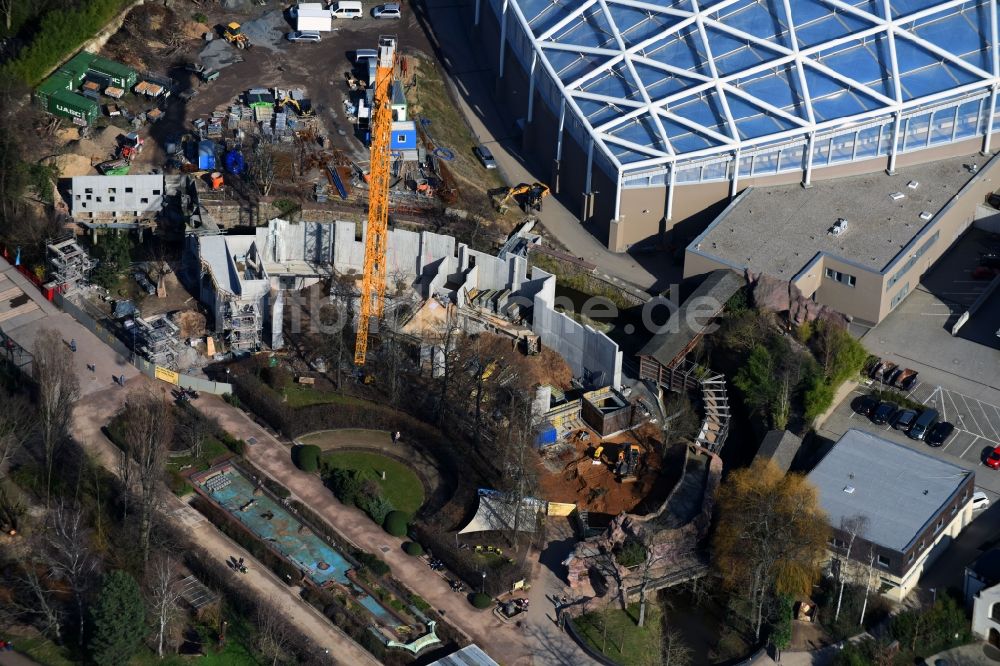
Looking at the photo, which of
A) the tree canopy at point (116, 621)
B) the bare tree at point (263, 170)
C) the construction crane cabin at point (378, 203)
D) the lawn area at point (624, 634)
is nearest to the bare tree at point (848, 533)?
the lawn area at point (624, 634)

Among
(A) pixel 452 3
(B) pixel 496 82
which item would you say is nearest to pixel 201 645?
(B) pixel 496 82

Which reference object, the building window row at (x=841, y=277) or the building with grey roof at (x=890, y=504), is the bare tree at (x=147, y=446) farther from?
the building window row at (x=841, y=277)

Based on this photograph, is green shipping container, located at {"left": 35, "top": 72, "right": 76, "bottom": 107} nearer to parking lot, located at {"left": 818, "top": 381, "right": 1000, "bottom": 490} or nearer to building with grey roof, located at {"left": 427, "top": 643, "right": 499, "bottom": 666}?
building with grey roof, located at {"left": 427, "top": 643, "right": 499, "bottom": 666}

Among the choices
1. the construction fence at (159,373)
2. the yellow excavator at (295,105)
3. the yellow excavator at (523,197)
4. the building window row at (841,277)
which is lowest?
the construction fence at (159,373)

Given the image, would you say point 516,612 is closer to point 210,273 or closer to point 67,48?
point 210,273

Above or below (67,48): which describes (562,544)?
below
